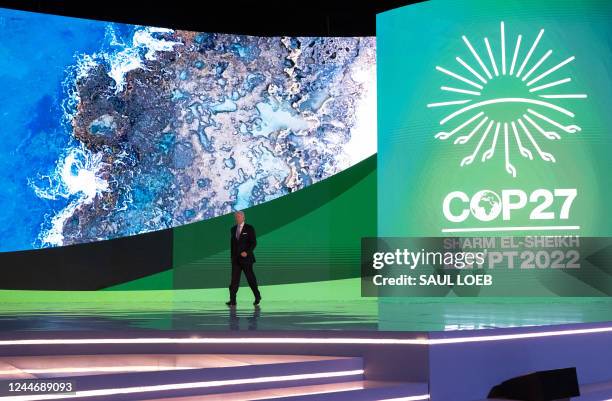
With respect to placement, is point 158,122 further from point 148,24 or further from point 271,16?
point 271,16

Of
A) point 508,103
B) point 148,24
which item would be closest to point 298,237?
point 508,103

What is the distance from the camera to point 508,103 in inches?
456

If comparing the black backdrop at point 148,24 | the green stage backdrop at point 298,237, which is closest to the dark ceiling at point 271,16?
the black backdrop at point 148,24

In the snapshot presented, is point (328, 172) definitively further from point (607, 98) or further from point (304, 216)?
Result: point (607, 98)

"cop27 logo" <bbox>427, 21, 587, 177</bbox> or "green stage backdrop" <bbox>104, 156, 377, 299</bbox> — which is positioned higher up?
"cop27 logo" <bbox>427, 21, 587, 177</bbox>

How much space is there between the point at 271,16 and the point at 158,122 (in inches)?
97.4

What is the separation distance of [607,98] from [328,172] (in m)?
4.10

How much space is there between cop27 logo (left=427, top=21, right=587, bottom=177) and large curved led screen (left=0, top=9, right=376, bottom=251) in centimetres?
160

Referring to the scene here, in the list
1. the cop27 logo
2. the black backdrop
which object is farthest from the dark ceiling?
the cop27 logo

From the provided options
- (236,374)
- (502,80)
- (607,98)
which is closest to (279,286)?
(502,80)

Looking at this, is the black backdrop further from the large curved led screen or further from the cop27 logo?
the cop27 logo

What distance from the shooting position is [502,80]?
38.2 ft

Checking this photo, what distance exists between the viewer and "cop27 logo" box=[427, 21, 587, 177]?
37.5 ft

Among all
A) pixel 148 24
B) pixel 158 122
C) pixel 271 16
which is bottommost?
pixel 158 122
